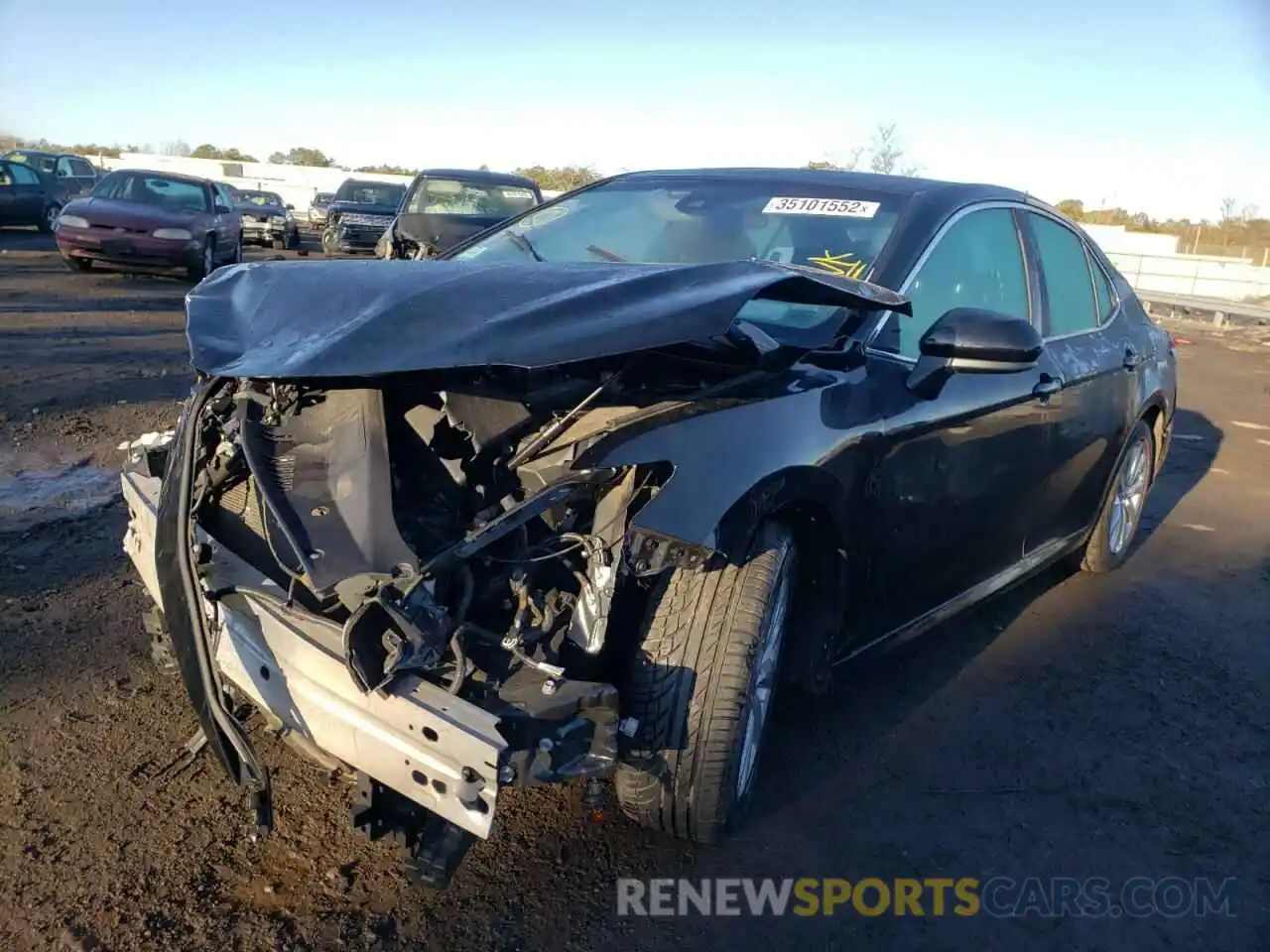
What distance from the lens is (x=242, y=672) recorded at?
2426mm

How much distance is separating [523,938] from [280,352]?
1474 millimetres

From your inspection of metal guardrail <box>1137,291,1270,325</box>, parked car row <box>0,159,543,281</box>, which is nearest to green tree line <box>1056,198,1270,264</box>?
metal guardrail <box>1137,291,1270,325</box>

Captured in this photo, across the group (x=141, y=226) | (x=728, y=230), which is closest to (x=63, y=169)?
(x=141, y=226)

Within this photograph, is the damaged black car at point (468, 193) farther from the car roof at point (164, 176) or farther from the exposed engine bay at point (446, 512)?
the exposed engine bay at point (446, 512)

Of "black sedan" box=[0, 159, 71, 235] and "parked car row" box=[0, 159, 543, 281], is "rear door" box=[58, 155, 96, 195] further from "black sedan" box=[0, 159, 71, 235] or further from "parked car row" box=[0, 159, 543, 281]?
"parked car row" box=[0, 159, 543, 281]

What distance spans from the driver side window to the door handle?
0.27 metres

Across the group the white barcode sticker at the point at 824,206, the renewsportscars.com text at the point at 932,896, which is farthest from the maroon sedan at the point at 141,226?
the renewsportscars.com text at the point at 932,896

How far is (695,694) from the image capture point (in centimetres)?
249

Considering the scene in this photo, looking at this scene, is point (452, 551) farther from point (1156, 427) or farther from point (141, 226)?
point (141, 226)

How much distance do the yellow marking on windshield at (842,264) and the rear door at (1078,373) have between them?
1048 millimetres

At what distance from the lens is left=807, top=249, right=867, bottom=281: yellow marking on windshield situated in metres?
3.31

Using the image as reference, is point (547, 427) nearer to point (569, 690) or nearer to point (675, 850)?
point (569, 690)

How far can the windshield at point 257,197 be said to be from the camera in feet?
83.4

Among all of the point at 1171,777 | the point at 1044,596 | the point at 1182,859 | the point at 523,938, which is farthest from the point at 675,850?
the point at 1044,596
